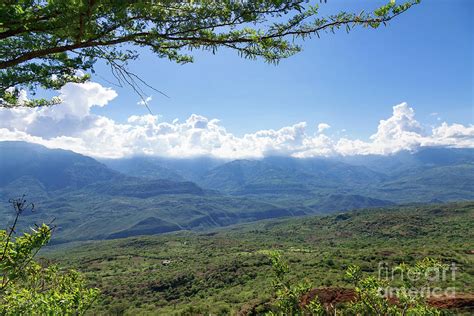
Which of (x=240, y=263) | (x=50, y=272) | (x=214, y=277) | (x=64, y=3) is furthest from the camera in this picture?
(x=240, y=263)

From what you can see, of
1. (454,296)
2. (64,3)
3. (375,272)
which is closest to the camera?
(64,3)

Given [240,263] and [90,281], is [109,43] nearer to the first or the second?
[240,263]

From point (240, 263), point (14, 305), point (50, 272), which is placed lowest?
point (240, 263)

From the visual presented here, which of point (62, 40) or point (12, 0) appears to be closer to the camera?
point (12, 0)

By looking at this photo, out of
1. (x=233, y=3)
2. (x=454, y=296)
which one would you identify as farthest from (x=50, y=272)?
A: (x=454, y=296)

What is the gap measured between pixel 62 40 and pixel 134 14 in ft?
6.20

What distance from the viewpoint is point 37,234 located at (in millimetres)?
7473

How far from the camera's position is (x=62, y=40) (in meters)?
7.63

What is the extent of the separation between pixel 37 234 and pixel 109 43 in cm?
479

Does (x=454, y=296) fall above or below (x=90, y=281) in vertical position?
above

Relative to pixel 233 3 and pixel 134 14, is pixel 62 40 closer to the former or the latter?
A: pixel 134 14

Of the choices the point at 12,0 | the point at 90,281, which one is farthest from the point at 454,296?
the point at 90,281

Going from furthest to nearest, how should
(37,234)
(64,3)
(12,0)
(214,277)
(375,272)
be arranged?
(214,277)
(375,272)
(37,234)
(12,0)
(64,3)

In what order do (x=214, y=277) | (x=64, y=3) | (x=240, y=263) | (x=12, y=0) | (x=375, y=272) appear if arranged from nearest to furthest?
(x=64, y=3)
(x=12, y=0)
(x=375, y=272)
(x=214, y=277)
(x=240, y=263)
